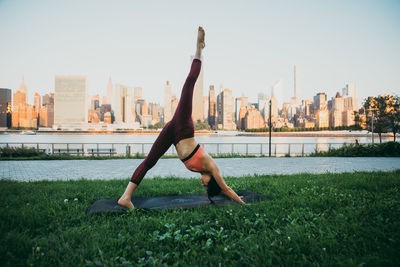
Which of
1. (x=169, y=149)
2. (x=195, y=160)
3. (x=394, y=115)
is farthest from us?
(x=394, y=115)

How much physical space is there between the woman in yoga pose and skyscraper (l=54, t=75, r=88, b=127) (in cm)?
14979

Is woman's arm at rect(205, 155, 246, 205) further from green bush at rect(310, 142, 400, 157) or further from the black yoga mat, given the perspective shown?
green bush at rect(310, 142, 400, 157)

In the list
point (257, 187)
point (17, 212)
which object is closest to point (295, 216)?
point (257, 187)

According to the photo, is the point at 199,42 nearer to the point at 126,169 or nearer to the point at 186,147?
the point at 186,147

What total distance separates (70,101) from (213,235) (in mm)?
158718

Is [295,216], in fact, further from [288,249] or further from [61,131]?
[61,131]

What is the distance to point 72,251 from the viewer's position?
2.41 metres

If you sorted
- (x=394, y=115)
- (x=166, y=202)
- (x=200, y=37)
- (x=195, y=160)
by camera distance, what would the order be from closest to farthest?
(x=195, y=160) < (x=200, y=37) < (x=166, y=202) < (x=394, y=115)

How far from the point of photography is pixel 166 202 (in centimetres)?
461

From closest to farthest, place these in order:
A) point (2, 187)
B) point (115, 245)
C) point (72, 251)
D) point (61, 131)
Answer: point (72, 251) < point (115, 245) < point (2, 187) < point (61, 131)

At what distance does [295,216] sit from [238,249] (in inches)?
53.8

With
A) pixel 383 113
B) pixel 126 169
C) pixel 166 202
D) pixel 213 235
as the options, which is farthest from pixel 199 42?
pixel 383 113

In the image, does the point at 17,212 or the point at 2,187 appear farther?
the point at 2,187

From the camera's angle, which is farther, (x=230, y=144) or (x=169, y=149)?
(x=230, y=144)
